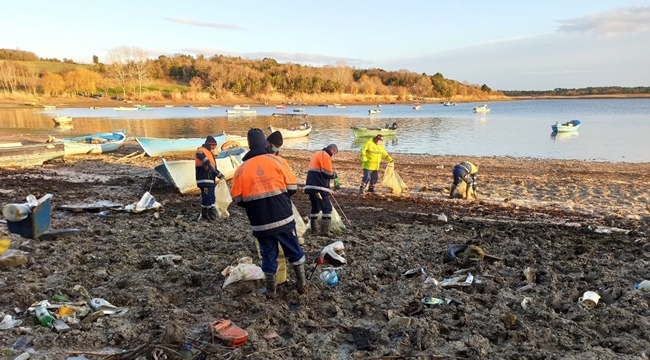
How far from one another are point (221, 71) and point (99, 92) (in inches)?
1185

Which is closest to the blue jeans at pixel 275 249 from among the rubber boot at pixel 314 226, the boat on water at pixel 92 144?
the rubber boot at pixel 314 226

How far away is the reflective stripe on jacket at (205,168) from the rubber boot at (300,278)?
13.1 feet

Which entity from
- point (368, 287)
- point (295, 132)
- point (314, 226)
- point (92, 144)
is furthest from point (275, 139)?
point (295, 132)

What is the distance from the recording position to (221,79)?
354 ft

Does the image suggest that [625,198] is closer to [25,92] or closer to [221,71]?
[25,92]

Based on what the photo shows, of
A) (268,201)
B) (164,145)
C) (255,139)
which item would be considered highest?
(255,139)

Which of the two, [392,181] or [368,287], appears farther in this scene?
[392,181]

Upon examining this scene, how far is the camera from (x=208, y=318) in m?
4.44

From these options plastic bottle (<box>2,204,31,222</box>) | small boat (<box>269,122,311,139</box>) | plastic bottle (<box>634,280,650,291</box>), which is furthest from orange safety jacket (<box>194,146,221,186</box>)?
small boat (<box>269,122,311,139</box>)

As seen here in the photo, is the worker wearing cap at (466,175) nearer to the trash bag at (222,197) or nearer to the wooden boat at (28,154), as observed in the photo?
the trash bag at (222,197)

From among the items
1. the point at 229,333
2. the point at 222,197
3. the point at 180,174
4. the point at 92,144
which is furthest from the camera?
the point at 92,144

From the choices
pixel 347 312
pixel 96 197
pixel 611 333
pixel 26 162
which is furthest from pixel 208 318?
pixel 26 162

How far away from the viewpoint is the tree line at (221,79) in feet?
281

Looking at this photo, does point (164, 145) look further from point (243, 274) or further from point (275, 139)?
point (243, 274)
